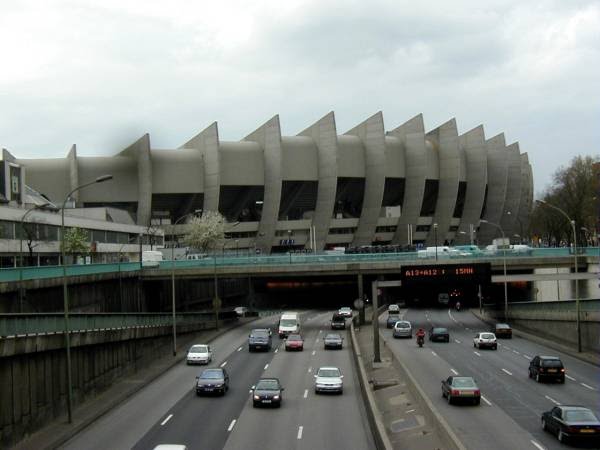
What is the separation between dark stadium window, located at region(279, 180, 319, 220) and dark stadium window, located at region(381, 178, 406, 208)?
54.0 ft

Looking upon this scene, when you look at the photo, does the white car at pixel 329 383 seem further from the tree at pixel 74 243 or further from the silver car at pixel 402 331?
the tree at pixel 74 243

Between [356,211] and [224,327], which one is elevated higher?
[356,211]

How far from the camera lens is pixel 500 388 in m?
34.5

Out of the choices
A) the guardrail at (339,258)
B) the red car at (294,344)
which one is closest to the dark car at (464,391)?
the red car at (294,344)

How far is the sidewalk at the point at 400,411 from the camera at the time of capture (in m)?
23.0

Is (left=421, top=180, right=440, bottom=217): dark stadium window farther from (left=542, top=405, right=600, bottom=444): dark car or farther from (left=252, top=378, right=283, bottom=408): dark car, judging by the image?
(left=542, top=405, right=600, bottom=444): dark car

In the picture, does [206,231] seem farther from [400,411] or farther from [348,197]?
[400,411]

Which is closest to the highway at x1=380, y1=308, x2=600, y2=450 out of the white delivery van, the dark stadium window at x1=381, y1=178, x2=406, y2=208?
the white delivery van

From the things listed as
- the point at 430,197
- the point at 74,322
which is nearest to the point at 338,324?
the point at 74,322

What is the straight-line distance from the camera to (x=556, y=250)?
66250 mm

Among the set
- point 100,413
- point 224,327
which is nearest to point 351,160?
point 224,327

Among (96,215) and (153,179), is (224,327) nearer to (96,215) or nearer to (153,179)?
(96,215)

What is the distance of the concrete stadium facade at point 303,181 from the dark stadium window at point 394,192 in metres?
0.37

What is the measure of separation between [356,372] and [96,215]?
72.5 meters
